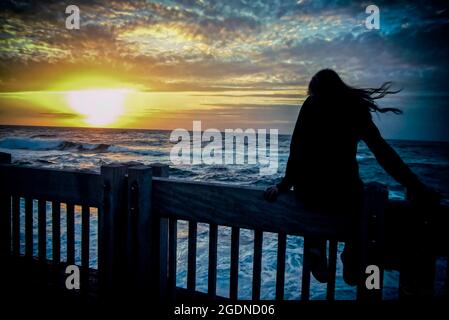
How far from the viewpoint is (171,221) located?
217 cm

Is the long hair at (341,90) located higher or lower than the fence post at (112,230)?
higher

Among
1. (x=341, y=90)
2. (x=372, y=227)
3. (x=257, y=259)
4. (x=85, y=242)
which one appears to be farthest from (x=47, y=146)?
(x=372, y=227)

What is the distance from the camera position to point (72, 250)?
7.99 feet

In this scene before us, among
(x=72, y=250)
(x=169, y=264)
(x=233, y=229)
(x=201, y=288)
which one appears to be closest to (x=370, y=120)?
(x=233, y=229)

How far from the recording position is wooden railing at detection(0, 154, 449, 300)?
1.65 meters

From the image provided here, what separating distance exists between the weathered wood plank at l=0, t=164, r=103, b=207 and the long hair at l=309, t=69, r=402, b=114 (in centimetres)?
166

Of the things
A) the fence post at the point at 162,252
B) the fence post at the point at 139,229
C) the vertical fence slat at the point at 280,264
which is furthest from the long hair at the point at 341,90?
the fence post at the point at 162,252

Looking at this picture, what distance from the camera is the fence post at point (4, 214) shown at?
2.53 meters

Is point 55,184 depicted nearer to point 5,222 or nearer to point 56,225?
point 56,225

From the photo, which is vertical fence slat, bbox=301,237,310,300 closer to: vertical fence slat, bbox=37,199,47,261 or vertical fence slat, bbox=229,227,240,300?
vertical fence slat, bbox=229,227,240,300

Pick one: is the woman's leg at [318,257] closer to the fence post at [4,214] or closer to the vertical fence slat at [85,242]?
the vertical fence slat at [85,242]

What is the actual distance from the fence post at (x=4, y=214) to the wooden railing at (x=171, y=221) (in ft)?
0.13

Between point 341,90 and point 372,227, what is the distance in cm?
90

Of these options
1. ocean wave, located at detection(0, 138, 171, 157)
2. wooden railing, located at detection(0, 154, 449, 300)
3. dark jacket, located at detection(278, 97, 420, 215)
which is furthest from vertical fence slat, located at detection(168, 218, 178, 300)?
ocean wave, located at detection(0, 138, 171, 157)
